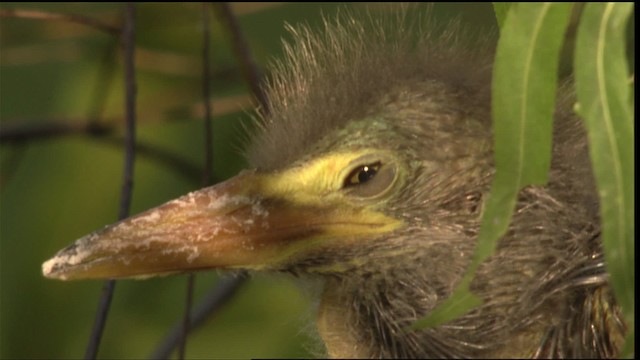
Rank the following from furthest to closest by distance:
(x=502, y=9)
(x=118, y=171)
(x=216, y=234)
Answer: (x=118, y=171)
(x=216, y=234)
(x=502, y=9)

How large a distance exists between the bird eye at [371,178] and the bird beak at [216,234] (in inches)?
1.2

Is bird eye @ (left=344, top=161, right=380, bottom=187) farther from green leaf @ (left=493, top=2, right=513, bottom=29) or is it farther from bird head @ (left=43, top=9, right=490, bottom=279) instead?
green leaf @ (left=493, top=2, right=513, bottom=29)

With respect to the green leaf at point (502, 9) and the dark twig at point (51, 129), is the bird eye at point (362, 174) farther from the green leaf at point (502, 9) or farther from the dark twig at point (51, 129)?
the dark twig at point (51, 129)

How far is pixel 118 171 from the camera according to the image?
4.10m

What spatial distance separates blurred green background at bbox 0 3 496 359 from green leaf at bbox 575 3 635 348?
1.68 m

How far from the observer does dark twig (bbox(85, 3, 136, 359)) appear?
2322 mm

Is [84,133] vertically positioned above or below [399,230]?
above

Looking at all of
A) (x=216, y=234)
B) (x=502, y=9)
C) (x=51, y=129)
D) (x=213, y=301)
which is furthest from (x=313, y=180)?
(x=51, y=129)

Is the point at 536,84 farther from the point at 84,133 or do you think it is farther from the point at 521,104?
the point at 84,133

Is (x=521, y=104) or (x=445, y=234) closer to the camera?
(x=521, y=104)

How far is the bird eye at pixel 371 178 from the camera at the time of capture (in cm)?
218

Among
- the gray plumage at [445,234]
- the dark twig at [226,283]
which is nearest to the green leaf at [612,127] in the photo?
the gray plumage at [445,234]

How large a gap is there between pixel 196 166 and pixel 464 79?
1.48 metres

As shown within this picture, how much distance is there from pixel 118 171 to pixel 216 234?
6.51 ft
